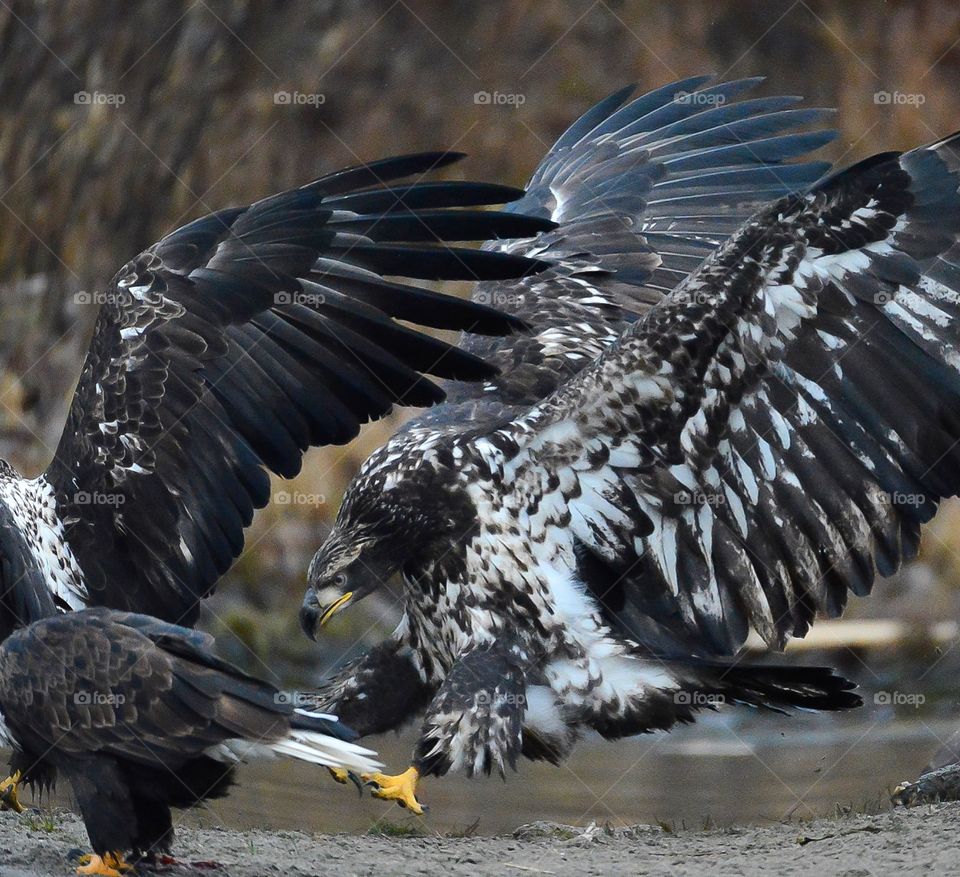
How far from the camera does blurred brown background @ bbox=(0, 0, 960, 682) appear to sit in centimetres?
1017

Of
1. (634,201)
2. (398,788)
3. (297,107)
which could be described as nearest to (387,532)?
(398,788)

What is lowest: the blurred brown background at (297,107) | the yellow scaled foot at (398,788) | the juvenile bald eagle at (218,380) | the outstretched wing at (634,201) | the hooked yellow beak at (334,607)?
the yellow scaled foot at (398,788)

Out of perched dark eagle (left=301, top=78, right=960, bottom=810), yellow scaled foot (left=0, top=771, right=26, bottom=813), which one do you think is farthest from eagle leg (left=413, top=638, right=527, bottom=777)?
yellow scaled foot (left=0, top=771, right=26, bottom=813)

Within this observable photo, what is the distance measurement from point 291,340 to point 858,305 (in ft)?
5.77

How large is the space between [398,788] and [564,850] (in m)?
0.86

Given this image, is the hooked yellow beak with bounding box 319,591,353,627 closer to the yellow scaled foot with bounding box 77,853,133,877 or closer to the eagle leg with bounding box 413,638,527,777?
the eagle leg with bounding box 413,638,527,777

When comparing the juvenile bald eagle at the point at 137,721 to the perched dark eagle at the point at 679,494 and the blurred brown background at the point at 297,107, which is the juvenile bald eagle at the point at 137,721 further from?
the blurred brown background at the point at 297,107

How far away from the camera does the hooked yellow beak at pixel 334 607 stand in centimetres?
471

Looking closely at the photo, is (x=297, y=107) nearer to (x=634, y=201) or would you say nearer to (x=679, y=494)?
(x=634, y=201)

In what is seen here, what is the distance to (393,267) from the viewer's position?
16.0ft

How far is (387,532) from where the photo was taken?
4.77 metres

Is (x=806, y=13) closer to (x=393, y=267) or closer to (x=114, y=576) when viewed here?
(x=393, y=267)

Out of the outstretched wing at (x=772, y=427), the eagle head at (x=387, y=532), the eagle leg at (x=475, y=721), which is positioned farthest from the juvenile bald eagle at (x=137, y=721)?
the outstretched wing at (x=772, y=427)

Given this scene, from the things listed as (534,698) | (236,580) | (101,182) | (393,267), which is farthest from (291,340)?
(101,182)
